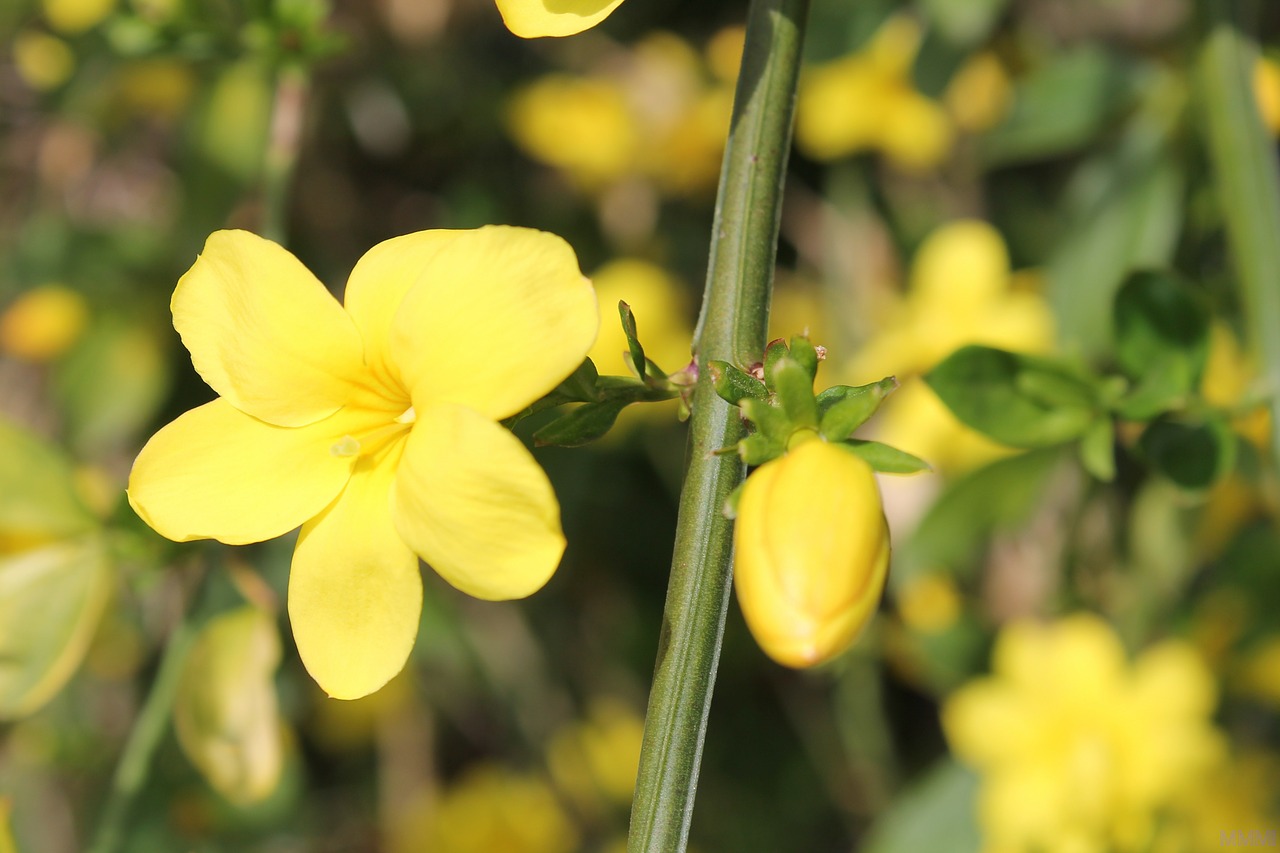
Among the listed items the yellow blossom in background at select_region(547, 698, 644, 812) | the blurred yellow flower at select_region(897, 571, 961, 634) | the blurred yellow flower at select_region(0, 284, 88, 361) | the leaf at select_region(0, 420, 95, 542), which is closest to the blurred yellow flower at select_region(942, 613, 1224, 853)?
the blurred yellow flower at select_region(897, 571, 961, 634)

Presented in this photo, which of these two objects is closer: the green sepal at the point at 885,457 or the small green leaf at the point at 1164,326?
the green sepal at the point at 885,457

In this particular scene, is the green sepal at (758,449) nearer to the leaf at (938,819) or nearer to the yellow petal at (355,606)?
the yellow petal at (355,606)

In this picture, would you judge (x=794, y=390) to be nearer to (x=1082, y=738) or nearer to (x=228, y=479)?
(x=228, y=479)

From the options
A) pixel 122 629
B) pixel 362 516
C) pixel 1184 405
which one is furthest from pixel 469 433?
pixel 122 629

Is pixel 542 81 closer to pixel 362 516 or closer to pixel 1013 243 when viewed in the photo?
pixel 1013 243

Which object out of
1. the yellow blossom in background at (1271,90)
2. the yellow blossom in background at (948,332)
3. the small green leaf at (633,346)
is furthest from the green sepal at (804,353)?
the yellow blossom in background at (1271,90)

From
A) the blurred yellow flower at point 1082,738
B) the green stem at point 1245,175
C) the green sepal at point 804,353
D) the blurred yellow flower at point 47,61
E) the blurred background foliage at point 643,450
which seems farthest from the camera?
the blurred yellow flower at point 47,61
